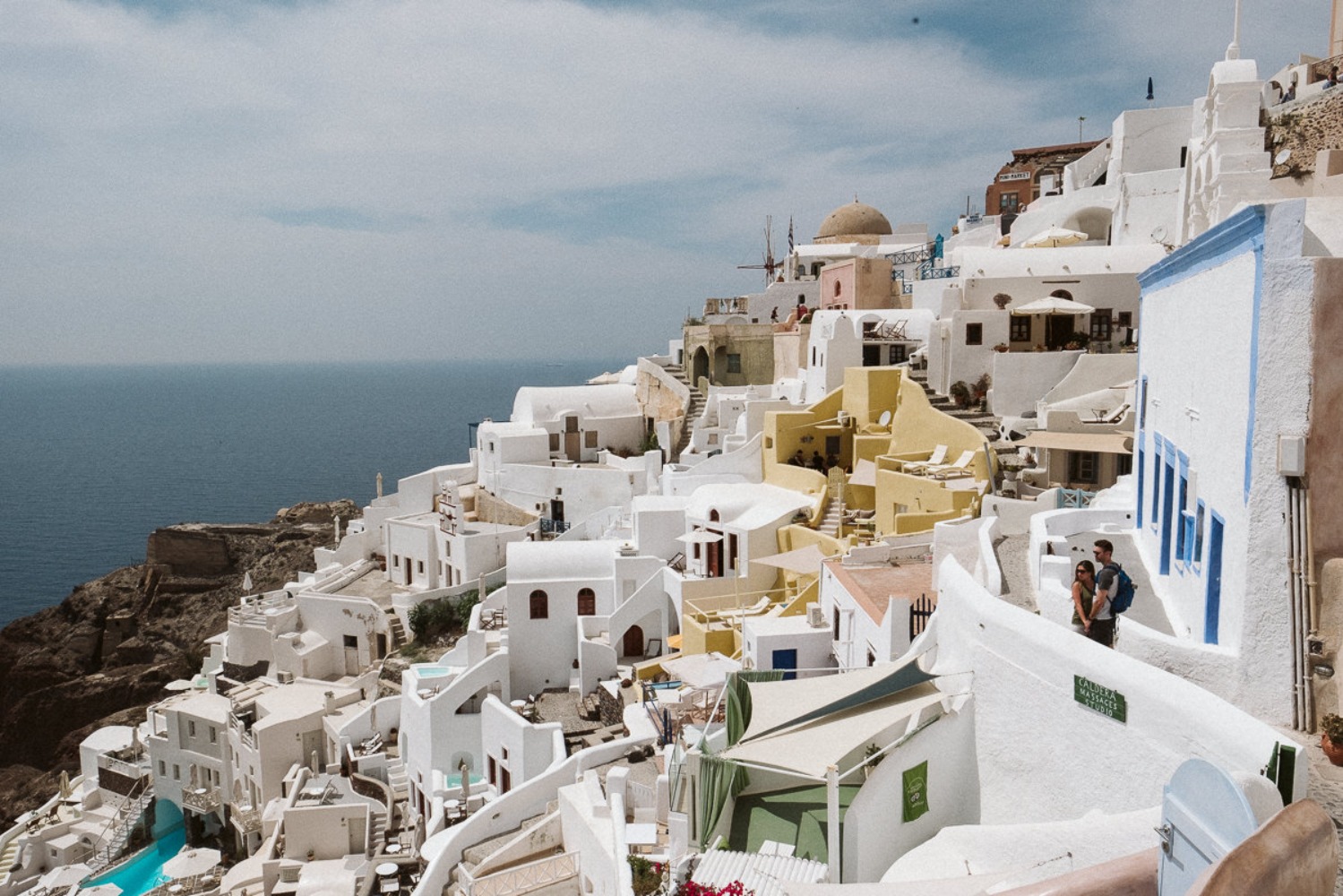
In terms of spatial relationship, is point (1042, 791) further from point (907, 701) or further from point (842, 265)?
point (842, 265)

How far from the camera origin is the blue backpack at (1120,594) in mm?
9719

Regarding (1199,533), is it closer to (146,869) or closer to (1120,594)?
(1120,594)

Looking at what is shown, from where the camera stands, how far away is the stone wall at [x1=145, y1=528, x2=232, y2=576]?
5772cm

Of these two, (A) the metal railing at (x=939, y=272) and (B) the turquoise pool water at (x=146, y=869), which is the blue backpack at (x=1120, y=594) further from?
(B) the turquoise pool water at (x=146, y=869)

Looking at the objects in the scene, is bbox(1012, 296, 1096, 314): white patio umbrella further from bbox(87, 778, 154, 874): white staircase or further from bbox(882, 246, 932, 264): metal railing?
bbox(87, 778, 154, 874): white staircase

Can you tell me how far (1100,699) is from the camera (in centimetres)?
840

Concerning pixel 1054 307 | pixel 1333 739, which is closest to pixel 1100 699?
pixel 1333 739

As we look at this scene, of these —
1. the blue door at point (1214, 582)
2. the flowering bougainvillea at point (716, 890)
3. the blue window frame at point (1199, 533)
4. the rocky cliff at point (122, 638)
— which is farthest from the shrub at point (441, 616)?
the blue door at point (1214, 582)

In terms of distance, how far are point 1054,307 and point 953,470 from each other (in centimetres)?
726

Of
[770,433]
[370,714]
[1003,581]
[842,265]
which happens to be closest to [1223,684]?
[1003,581]

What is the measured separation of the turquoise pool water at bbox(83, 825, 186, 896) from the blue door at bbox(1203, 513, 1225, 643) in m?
34.9

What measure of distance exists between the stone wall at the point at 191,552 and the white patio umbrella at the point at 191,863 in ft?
87.9

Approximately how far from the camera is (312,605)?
125 feet

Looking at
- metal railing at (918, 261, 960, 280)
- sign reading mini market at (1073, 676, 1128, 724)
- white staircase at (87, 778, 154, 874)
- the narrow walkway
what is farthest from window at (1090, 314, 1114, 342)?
white staircase at (87, 778, 154, 874)
